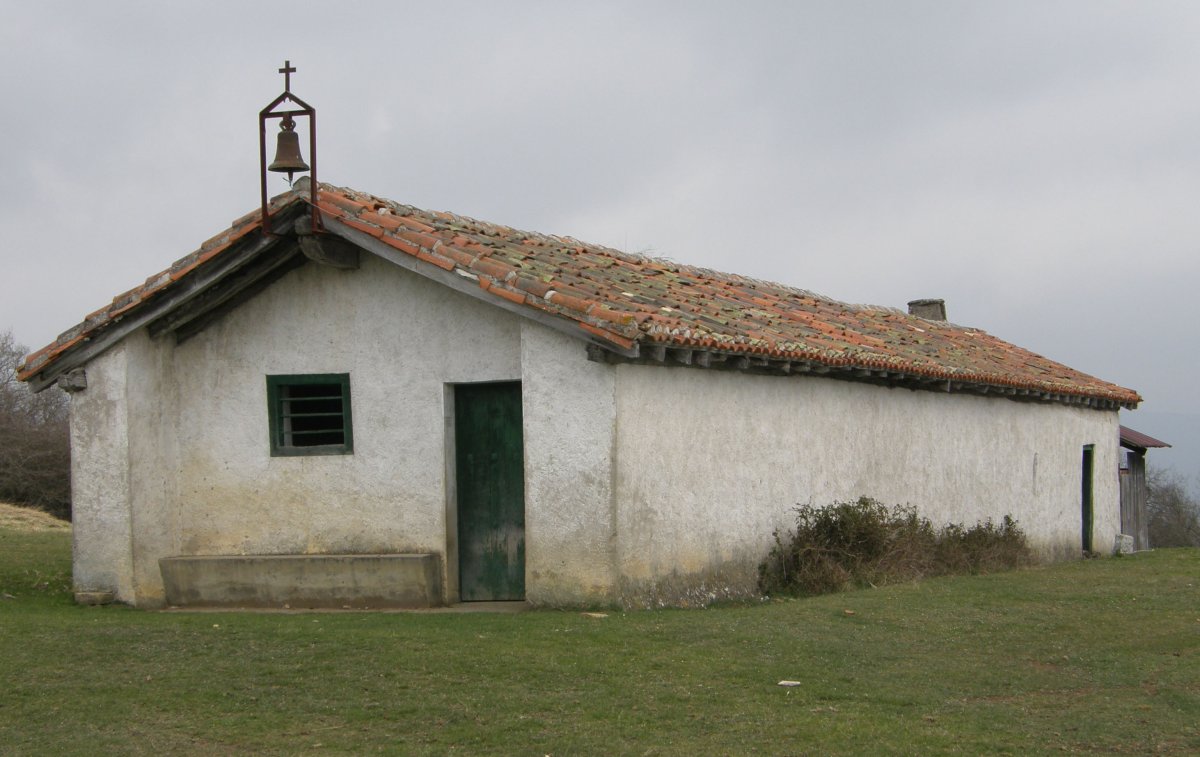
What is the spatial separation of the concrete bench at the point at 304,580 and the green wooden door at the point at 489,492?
Answer: 20.1 inches

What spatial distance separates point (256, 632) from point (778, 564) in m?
5.71

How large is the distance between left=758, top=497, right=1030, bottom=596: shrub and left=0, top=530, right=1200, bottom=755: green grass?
1.23 m

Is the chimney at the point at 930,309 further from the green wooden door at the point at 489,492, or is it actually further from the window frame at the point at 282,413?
the window frame at the point at 282,413

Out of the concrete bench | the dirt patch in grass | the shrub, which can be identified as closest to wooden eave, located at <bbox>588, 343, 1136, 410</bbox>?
the shrub

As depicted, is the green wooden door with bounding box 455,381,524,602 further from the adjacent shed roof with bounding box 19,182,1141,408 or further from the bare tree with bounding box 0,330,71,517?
the bare tree with bounding box 0,330,71,517

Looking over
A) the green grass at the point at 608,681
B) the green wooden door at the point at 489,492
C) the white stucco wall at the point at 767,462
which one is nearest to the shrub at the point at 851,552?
the white stucco wall at the point at 767,462

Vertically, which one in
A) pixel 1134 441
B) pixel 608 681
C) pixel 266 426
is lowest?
pixel 608 681

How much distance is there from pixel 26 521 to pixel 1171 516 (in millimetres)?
38551

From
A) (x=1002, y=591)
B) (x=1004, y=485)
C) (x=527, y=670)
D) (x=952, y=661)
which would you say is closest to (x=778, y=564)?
(x=1002, y=591)

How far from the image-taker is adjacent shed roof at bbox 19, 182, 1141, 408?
11.5 metres

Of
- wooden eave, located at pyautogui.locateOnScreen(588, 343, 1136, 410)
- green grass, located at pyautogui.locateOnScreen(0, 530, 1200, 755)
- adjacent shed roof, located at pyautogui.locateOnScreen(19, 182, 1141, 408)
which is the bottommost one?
green grass, located at pyautogui.locateOnScreen(0, 530, 1200, 755)

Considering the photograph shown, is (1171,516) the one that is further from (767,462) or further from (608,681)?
(608,681)

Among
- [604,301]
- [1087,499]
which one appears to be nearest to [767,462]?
[604,301]

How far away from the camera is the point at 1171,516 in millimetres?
46438
